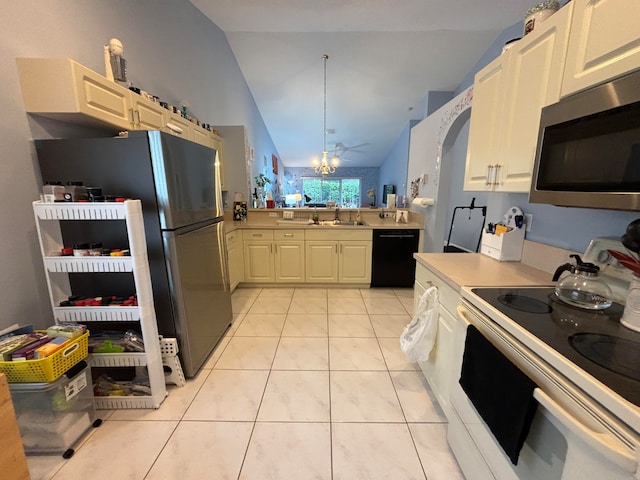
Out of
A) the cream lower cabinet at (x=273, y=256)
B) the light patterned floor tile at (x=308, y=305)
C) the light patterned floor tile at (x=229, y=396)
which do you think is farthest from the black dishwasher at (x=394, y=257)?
the light patterned floor tile at (x=229, y=396)

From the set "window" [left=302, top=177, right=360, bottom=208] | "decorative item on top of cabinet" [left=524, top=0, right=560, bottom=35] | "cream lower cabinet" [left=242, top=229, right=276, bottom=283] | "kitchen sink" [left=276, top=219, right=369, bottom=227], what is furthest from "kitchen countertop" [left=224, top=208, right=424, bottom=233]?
"window" [left=302, top=177, right=360, bottom=208]

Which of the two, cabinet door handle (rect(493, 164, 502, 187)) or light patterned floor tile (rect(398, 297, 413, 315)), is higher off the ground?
cabinet door handle (rect(493, 164, 502, 187))

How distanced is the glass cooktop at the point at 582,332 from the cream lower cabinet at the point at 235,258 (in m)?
2.73

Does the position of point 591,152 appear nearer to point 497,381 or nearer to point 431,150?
point 497,381

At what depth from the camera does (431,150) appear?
3494mm

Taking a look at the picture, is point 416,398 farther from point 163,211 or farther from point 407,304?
point 163,211

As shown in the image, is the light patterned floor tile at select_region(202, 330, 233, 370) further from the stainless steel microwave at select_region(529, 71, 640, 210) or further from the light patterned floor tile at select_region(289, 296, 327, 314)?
the stainless steel microwave at select_region(529, 71, 640, 210)

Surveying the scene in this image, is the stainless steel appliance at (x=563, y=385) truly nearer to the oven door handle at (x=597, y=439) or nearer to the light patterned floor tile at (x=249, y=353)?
the oven door handle at (x=597, y=439)

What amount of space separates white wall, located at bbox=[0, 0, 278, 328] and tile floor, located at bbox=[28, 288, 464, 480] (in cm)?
89

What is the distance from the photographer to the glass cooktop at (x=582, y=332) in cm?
66

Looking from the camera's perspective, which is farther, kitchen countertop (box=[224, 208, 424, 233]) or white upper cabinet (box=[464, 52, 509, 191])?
kitchen countertop (box=[224, 208, 424, 233])

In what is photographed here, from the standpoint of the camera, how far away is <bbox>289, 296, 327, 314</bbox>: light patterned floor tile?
297 cm

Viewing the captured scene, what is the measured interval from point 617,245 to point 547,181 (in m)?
0.39

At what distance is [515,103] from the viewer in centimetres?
136
